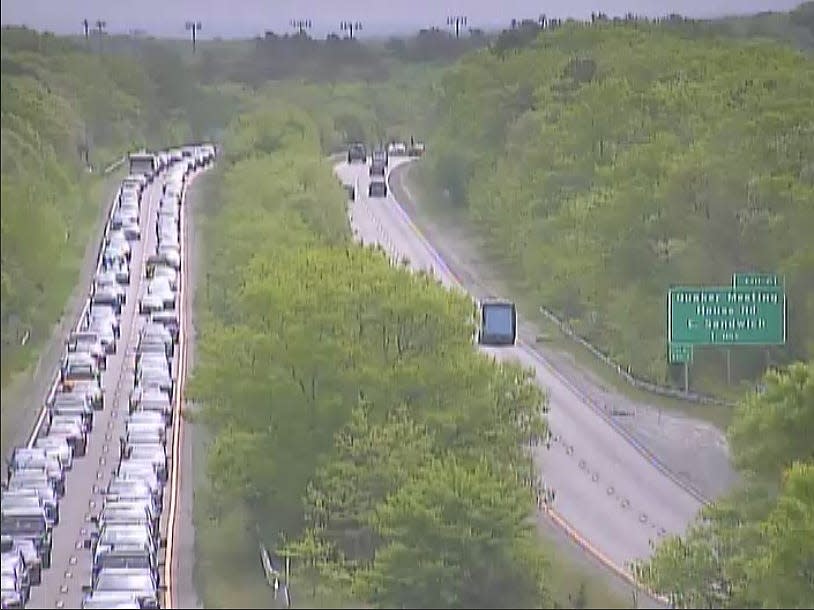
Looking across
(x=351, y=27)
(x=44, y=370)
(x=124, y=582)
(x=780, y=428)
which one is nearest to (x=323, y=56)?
(x=351, y=27)

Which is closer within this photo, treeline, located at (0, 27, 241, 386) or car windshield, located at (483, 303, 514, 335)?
treeline, located at (0, 27, 241, 386)

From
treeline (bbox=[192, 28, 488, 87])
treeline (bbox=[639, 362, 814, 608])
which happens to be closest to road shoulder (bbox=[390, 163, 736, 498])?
treeline (bbox=[639, 362, 814, 608])

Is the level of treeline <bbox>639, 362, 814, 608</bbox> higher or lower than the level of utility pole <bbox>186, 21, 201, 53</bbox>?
lower

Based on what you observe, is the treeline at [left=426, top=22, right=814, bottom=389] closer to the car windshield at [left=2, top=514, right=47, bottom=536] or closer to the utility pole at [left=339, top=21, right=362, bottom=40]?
the utility pole at [left=339, top=21, right=362, bottom=40]

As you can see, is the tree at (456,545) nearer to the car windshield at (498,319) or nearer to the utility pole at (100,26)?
the car windshield at (498,319)

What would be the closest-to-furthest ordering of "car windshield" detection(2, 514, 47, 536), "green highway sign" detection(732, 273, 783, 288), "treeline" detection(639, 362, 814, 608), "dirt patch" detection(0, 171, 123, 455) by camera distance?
"dirt patch" detection(0, 171, 123, 455) < "car windshield" detection(2, 514, 47, 536) < "treeline" detection(639, 362, 814, 608) < "green highway sign" detection(732, 273, 783, 288)

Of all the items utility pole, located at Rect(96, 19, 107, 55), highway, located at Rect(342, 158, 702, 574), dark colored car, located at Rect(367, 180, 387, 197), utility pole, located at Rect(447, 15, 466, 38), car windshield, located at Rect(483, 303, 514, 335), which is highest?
utility pole, located at Rect(96, 19, 107, 55)

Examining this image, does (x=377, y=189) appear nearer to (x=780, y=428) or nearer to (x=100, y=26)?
(x=100, y=26)
